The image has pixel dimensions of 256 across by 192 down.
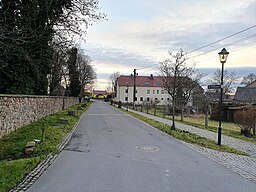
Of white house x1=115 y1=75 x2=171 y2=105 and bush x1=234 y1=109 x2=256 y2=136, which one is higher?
white house x1=115 y1=75 x2=171 y2=105

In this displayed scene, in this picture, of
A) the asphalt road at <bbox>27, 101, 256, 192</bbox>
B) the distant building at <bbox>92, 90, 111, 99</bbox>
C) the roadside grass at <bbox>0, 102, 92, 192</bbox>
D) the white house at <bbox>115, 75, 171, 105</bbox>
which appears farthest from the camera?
the distant building at <bbox>92, 90, 111, 99</bbox>

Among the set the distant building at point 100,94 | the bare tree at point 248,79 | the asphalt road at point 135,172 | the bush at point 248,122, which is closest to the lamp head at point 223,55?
the asphalt road at point 135,172

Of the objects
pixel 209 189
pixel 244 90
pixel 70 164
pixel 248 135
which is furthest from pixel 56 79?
pixel 244 90

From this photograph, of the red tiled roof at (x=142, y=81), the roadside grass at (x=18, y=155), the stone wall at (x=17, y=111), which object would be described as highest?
the red tiled roof at (x=142, y=81)

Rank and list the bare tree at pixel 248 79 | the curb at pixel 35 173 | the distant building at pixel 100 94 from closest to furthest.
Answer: the curb at pixel 35 173, the bare tree at pixel 248 79, the distant building at pixel 100 94

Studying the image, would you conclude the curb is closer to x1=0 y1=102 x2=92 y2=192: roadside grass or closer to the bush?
x1=0 y1=102 x2=92 y2=192: roadside grass

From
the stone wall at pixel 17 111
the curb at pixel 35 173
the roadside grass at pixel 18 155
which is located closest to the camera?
the curb at pixel 35 173

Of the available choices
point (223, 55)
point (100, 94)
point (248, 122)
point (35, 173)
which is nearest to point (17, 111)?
point (35, 173)

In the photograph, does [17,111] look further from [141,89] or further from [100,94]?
Result: [100,94]

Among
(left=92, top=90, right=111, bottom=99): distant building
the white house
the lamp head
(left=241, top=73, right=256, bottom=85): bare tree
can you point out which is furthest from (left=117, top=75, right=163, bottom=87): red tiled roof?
the lamp head

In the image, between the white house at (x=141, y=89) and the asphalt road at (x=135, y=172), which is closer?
the asphalt road at (x=135, y=172)

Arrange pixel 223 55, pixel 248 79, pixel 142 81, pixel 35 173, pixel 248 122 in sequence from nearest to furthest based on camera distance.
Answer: pixel 35 173 < pixel 223 55 < pixel 248 122 < pixel 248 79 < pixel 142 81

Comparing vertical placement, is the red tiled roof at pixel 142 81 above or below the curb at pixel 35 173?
above

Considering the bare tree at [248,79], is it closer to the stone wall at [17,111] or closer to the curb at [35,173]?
the stone wall at [17,111]
